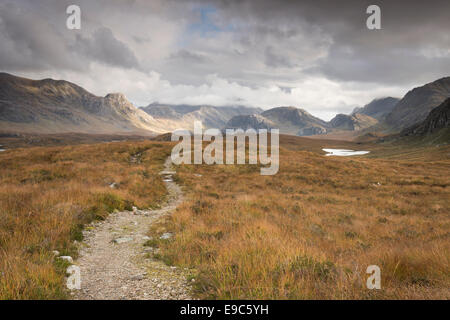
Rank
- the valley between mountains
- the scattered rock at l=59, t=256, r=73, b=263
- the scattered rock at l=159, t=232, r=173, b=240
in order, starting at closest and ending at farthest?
the valley between mountains
the scattered rock at l=59, t=256, r=73, b=263
the scattered rock at l=159, t=232, r=173, b=240

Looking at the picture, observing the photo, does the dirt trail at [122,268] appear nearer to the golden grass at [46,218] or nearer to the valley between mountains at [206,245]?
the valley between mountains at [206,245]

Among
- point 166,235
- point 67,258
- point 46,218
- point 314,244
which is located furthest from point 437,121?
point 46,218

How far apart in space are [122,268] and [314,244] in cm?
599

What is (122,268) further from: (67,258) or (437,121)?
(437,121)

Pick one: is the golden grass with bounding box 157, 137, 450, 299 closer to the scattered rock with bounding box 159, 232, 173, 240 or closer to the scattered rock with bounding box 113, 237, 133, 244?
the scattered rock with bounding box 159, 232, 173, 240

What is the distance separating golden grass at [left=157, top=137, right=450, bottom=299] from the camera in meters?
4.19

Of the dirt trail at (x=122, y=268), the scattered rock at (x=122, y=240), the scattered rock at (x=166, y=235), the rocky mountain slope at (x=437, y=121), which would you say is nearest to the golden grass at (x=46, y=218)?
the dirt trail at (x=122, y=268)

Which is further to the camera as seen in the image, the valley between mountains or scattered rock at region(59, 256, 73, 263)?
scattered rock at region(59, 256, 73, 263)

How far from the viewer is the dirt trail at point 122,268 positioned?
4.61 metres

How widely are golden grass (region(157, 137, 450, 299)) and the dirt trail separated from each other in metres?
0.53

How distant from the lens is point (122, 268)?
233 inches

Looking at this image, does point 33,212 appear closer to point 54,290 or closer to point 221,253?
point 54,290

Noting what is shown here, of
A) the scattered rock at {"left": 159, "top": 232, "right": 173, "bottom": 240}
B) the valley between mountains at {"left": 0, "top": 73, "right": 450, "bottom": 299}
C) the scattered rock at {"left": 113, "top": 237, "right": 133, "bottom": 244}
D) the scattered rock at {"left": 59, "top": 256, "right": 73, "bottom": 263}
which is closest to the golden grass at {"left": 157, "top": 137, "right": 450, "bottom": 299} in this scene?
the valley between mountains at {"left": 0, "top": 73, "right": 450, "bottom": 299}
